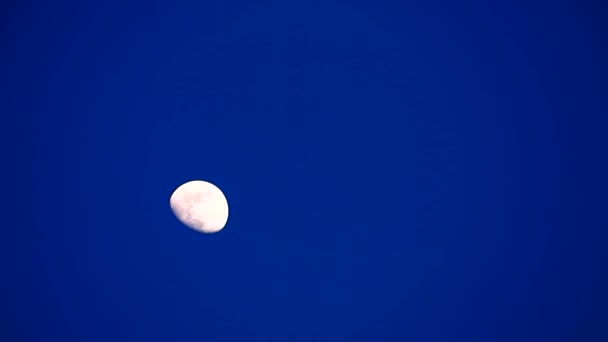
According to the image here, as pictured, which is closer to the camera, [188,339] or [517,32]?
[517,32]

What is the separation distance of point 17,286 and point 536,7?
4019mm

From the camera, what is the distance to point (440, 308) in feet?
8.31

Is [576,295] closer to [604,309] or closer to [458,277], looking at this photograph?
[604,309]

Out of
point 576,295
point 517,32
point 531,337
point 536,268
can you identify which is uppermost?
point 517,32

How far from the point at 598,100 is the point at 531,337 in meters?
1.71

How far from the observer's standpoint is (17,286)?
2479 millimetres

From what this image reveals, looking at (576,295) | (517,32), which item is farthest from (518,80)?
(576,295)

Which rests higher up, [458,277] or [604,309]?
[458,277]

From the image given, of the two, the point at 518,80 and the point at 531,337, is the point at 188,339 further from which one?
the point at 518,80

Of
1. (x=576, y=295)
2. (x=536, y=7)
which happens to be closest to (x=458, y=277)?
(x=576, y=295)

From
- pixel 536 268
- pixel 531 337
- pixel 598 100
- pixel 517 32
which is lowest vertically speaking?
pixel 531 337

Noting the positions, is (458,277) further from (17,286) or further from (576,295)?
(17,286)

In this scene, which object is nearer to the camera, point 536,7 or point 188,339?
point 536,7

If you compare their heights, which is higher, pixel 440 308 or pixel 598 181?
pixel 598 181
